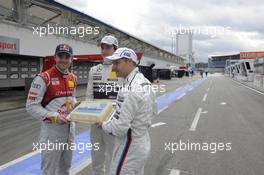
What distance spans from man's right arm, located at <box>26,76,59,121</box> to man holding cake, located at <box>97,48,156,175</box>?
80cm

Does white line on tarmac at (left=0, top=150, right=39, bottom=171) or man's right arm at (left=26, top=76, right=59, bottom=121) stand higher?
man's right arm at (left=26, top=76, right=59, bottom=121)

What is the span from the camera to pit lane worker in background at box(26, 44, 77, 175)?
317cm

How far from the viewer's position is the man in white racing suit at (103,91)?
12.2 ft

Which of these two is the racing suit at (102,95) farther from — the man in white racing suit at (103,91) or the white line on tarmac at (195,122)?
the white line on tarmac at (195,122)

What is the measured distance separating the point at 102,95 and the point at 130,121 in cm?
132

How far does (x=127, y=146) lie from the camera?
264 cm

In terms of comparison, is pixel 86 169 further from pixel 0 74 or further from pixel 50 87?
pixel 0 74

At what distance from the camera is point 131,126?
2641 mm

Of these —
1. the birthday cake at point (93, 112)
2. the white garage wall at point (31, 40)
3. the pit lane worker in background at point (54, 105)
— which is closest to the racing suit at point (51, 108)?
the pit lane worker in background at point (54, 105)

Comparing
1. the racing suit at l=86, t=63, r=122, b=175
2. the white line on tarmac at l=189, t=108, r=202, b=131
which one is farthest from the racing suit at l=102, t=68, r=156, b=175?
the white line on tarmac at l=189, t=108, r=202, b=131

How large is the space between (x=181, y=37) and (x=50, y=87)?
107539 millimetres

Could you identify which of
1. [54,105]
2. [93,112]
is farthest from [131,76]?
[54,105]

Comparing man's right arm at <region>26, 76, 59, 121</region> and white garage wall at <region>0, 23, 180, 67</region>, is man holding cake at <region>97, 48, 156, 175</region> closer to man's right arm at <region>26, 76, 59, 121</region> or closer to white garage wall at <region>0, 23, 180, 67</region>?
man's right arm at <region>26, 76, 59, 121</region>

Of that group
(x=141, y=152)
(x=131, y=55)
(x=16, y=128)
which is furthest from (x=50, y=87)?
(x=16, y=128)
